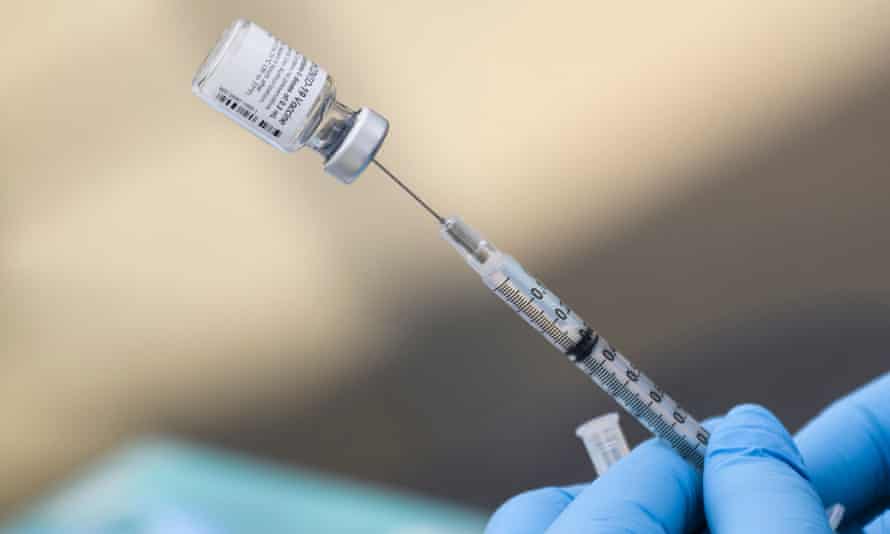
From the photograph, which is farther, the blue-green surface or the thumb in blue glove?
the blue-green surface

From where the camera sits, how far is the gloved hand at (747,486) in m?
0.95

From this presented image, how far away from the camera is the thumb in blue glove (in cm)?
91

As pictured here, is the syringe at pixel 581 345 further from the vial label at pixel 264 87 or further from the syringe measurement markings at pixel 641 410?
the vial label at pixel 264 87

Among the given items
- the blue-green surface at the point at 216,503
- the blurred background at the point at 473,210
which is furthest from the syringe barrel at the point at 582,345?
the blue-green surface at the point at 216,503

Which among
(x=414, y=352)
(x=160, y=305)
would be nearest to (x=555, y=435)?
(x=414, y=352)

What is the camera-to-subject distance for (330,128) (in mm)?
1031

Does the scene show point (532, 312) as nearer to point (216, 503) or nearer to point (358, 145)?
point (358, 145)

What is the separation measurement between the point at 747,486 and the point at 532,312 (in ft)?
1.09

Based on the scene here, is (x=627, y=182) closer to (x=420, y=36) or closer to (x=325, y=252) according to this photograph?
(x=420, y=36)

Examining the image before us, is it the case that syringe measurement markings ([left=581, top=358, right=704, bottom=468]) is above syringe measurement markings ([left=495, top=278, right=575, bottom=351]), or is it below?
below

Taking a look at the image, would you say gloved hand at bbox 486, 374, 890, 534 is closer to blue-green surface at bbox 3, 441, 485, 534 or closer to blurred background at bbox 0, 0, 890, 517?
blurred background at bbox 0, 0, 890, 517

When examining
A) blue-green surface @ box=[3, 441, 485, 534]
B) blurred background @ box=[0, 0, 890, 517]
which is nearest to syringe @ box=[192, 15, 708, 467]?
blurred background @ box=[0, 0, 890, 517]

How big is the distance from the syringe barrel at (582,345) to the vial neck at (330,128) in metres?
0.18

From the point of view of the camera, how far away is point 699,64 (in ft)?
5.93
